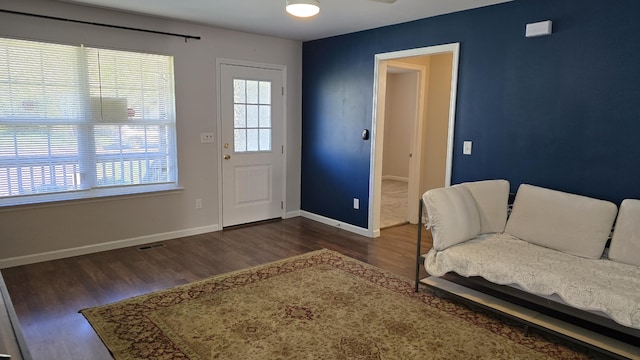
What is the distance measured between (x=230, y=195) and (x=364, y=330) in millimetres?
2892

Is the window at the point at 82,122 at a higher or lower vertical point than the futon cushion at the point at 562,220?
higher

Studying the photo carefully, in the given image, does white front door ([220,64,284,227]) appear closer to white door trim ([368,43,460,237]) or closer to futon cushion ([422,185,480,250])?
white door trim ([368,43,460,237])

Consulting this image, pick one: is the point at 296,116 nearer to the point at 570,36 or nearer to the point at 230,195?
the point at 230,195

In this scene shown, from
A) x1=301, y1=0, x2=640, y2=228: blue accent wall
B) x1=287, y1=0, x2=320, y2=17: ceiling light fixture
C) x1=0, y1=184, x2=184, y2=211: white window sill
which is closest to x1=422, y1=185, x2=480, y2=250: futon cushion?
x1=301, y1=0, x2=640, y2=228: blue accent wall

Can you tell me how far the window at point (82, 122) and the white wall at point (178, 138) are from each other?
→ 0.36 feet

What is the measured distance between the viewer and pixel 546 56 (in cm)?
328

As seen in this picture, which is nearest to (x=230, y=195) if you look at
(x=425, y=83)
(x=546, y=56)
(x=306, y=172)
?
(x=306, y=172)

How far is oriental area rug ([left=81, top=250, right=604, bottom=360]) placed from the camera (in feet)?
8.07

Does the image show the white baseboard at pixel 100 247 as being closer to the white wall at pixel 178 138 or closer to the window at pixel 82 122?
the white wall at pixel 178 138

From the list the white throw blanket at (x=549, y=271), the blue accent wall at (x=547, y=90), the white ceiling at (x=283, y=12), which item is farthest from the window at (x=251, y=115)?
the white throw blanket at (x=549, y=271)

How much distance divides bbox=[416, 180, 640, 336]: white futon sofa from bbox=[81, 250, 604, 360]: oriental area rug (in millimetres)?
319

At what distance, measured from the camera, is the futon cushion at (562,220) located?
2822mm

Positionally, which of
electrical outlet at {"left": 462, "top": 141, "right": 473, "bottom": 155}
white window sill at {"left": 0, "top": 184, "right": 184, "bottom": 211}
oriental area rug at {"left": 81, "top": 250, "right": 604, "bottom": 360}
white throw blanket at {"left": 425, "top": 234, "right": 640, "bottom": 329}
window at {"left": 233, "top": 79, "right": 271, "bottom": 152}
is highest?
window at {"left": 233, "top": 79, "right": 271, "bottom": 152}

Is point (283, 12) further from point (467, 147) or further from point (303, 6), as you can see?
point (467, 147)
